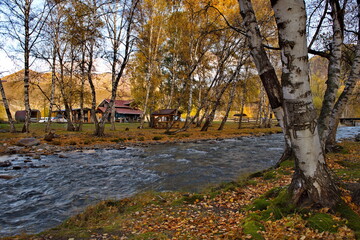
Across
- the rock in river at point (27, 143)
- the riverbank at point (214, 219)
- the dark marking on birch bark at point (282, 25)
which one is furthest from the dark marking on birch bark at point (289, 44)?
the rock in river at point (27, 143)

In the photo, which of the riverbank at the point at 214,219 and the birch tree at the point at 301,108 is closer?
the riverbank at the point at 214,219

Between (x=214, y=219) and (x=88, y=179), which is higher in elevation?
(x=214, y=219)

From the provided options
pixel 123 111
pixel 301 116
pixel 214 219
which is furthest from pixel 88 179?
pixel 123 111

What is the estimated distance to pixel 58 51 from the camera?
A: 924 inches

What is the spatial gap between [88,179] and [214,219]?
5.92 meters

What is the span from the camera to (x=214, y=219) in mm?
4410

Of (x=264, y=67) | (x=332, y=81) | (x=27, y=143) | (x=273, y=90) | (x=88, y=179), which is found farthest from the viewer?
(x=27, y=143)

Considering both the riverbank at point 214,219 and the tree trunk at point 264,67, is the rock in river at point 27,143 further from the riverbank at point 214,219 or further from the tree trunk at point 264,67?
the tree trunk at point 264,67

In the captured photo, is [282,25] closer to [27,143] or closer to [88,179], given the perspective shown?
[88,179]

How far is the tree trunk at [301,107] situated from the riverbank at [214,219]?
1.26 ft

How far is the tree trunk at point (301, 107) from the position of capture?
3545 millimetres

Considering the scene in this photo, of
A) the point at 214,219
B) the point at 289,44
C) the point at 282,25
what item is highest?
the point at 282,25

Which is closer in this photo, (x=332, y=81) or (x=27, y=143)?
(x=332, y=81)

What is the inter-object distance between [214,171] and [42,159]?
9072 millimetres
